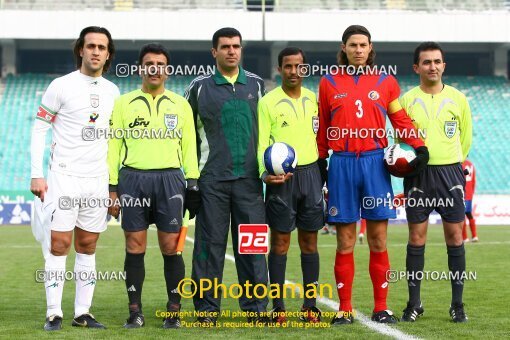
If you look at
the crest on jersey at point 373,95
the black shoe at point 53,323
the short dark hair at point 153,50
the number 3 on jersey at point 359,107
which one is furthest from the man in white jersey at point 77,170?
the crest on jersey at point 373,95

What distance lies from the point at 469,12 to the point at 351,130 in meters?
34.2

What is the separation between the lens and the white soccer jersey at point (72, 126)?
707 cm

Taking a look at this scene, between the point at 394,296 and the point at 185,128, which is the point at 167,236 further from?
the point at 394,296

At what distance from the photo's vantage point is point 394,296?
30.0ft

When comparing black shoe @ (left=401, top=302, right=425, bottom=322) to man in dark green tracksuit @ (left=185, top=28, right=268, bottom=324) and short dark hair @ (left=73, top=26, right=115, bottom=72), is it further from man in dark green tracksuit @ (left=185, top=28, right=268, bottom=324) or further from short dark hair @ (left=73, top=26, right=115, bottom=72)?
short dark hair @ (left=73, top=26, right=115, bottom=72)

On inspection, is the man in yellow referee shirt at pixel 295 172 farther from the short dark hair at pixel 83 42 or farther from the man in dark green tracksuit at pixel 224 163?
the short dark hair at pixel 83 42

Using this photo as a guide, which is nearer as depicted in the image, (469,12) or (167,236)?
(167,236)

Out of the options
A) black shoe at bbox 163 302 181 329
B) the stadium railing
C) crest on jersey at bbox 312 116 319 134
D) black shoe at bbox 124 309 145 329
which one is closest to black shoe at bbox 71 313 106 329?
black shoe at bbox 124 309 145 329

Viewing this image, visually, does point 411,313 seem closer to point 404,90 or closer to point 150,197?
point 150,197

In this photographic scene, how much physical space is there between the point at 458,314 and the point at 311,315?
118 centimetres

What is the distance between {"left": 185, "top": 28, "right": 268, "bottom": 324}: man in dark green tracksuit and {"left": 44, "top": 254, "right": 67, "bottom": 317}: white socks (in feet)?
3.47

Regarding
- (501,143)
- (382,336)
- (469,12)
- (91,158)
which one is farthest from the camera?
(469,12)

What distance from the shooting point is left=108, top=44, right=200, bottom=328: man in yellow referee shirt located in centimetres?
705

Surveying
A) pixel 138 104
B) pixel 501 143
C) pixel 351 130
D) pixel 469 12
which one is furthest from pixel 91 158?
pixel 469 12
